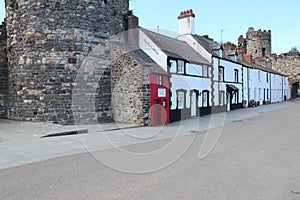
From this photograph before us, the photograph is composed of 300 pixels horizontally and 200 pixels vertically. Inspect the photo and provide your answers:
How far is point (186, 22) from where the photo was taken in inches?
1025

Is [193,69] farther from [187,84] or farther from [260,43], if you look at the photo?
[260,43]

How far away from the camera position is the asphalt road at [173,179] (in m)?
4.69

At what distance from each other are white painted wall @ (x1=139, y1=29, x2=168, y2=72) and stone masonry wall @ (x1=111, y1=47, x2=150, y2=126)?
7.33ft

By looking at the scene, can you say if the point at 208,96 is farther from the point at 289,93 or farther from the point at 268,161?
the point at 289,93

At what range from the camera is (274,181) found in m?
5.32

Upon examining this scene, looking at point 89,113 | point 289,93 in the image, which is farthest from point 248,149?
point 289,93

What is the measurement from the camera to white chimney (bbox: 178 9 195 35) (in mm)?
25766

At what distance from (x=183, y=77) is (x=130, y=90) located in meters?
5.25

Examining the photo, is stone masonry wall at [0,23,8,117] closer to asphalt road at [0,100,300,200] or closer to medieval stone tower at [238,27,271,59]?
asphalt road at [0,100,300,200]

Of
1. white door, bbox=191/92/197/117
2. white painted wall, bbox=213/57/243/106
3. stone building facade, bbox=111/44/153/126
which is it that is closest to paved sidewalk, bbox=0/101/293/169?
stone building facade, bbox=111/44/153/126

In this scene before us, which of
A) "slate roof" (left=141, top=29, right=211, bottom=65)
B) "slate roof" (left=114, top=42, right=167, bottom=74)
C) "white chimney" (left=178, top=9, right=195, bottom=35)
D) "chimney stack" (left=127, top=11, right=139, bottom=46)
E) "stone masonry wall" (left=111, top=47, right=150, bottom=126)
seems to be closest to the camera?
"stone masonry wall" (left=111, top=47, right=150, bottom=126)

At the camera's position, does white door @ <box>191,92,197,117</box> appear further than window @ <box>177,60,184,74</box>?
Yes

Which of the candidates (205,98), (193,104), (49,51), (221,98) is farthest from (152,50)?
(221,98)

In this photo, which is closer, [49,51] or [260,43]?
[49,51]
